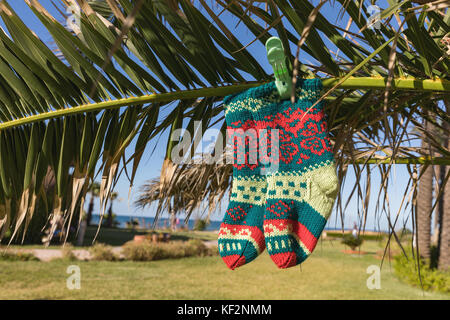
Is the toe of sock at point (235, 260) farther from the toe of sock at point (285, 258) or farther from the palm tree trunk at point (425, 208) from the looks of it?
the palm tree trunk at point (425, 208)

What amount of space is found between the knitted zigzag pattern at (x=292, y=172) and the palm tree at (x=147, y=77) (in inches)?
3.6

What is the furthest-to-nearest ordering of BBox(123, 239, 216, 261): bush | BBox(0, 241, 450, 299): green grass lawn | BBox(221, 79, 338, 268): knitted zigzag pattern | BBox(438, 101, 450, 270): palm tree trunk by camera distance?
BBox(123, 239, 216, 261): bush, BBox(438, 101, 450, 270): palm tree trunk, BBox(0, 241, 450, 299): green grass lawn, BBox(221, 79, 338, 268): knitted zigzag pattern

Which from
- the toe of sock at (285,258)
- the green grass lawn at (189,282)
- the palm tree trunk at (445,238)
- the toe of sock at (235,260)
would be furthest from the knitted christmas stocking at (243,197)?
the palm tree trunk at (445,238)

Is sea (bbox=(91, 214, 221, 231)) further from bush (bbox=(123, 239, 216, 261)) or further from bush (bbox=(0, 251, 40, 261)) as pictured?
bush (bbox=(0, 251, 40, 261))

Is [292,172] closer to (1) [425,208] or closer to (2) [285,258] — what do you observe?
(2) [285,258]

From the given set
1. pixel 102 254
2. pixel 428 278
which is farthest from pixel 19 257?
pixel 428 278

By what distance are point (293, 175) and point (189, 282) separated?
7584 millimetres

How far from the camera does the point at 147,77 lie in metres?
1.19

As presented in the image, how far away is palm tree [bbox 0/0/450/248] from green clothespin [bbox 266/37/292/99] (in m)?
0.07

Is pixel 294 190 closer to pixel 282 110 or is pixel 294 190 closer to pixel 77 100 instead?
pixel 282 110

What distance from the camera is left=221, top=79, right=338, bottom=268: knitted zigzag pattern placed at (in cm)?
120

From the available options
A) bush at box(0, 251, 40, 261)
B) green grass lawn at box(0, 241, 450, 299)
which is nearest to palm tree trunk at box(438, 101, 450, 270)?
green grass lawn at box(0, 241, 450, 299)
